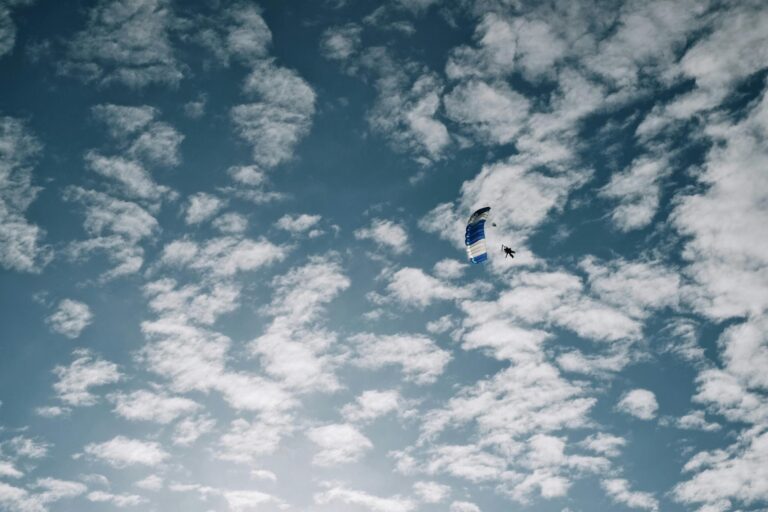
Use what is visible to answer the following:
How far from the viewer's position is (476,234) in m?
32.9

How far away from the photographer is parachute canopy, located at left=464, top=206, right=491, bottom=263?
32375mm

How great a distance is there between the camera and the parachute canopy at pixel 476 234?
32.4 meters

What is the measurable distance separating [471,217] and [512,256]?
12.3ft

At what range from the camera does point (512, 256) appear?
34.0 metres

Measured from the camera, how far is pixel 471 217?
3300 centimetres
